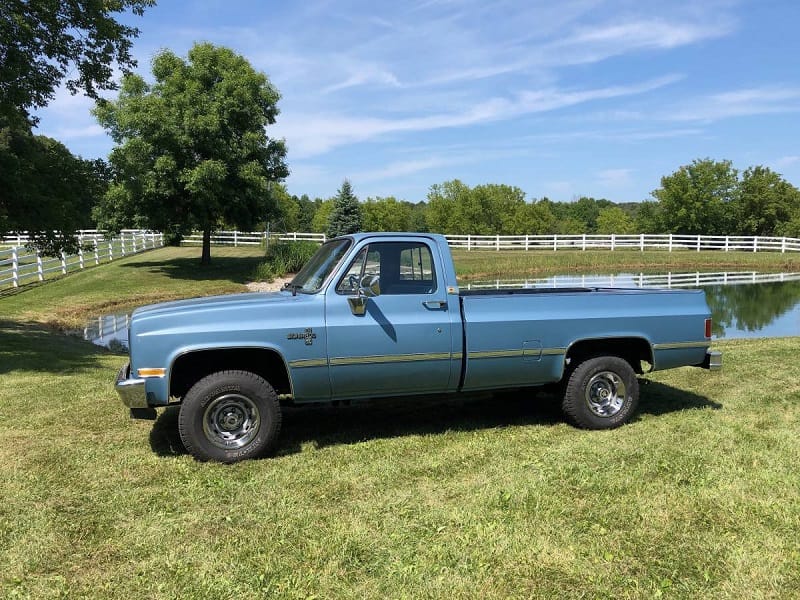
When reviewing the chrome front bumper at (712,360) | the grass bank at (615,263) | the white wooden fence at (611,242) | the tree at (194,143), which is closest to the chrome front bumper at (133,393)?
the chrome front bumper at (712,360)

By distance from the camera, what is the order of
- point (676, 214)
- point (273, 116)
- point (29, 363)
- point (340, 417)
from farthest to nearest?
point (676, 214) < point (273, 116) < point (29, 363) < point (340, 417)

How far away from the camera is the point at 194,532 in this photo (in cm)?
417

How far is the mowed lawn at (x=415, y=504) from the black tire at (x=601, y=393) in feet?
0.66

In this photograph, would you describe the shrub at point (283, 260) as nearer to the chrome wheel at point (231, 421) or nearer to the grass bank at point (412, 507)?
the grass bank at point (412, 507)

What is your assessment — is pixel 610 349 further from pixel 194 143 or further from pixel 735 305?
pixel 194 143

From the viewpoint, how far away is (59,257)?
1566 centimetres

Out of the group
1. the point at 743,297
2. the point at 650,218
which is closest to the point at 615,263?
the point at 743,297

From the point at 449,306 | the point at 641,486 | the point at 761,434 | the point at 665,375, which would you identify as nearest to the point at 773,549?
the point at 641,486

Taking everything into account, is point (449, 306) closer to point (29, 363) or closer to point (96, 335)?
point (29, 363)

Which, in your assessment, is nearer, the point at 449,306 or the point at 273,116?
the point at 449,306

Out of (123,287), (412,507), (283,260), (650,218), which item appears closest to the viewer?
(412,507)

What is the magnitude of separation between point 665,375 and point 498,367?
4.03 metres

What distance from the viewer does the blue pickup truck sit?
5367 millimetres

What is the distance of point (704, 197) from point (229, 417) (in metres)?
76.0
